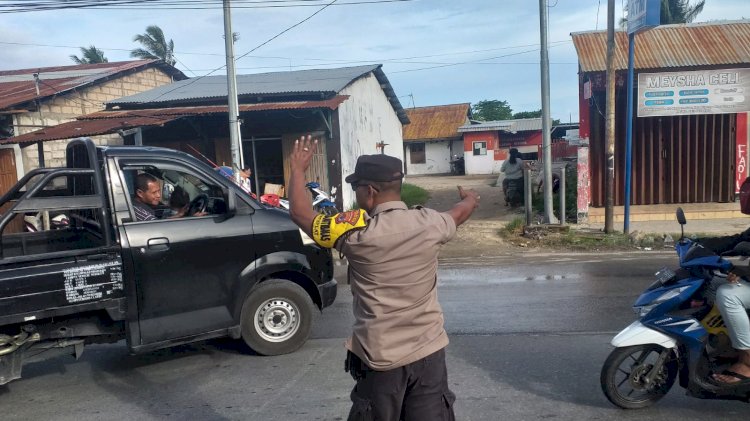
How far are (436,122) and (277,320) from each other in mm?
37556

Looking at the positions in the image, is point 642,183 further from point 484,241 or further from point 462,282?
point 462,282

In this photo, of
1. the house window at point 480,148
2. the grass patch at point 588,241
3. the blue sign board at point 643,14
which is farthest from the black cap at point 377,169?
the house window at point 480,148

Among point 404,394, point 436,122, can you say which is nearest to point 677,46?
point 404,394

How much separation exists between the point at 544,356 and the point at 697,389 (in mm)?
1493

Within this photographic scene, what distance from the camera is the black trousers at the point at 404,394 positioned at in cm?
259

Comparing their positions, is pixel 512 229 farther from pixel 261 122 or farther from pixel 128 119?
pixel 128 119

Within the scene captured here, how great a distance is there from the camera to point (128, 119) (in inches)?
572

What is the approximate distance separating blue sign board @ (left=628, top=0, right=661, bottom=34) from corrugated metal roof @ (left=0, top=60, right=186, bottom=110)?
555 inches

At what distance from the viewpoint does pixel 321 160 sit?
54.2 feet

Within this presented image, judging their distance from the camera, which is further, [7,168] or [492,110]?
[492,110]

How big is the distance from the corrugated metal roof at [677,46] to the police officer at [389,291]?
39.8 feet

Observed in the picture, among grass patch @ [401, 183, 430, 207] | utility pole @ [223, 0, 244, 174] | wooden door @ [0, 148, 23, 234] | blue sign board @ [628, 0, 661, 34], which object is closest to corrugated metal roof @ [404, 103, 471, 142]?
grass patch @ [401, 183, 430, 207]

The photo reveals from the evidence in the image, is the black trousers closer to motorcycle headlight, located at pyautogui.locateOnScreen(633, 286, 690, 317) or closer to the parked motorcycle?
motorcycle headlight, located at pyautogui.locateOnScreen(633, 286, 690, 317)

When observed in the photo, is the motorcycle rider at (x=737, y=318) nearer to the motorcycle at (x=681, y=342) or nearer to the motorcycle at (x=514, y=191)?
the motorcycle at (x=681, y=342)
